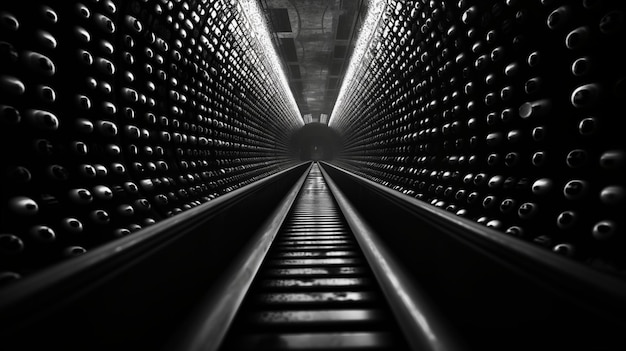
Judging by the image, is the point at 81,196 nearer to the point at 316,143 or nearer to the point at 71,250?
the point at 71,250

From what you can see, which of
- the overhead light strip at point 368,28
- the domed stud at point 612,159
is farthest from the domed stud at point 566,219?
the overhead light strip at point 368,28

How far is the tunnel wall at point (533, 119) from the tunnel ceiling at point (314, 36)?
4.23m

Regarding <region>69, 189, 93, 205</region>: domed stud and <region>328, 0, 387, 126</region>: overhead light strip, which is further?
<region>328, 0, 387, 126</region>: overhead light strip

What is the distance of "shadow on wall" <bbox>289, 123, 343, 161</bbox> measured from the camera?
27.3m

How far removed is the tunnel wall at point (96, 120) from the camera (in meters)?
1.50

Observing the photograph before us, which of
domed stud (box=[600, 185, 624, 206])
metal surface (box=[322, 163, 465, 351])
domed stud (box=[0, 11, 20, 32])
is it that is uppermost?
domed stud (box=[0, 11, 20, 32])

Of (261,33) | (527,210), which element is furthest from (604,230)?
(261,33)

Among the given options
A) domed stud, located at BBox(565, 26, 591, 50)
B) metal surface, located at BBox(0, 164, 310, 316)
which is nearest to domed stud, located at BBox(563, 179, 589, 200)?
domed stud, located at BBox(565, 26, 591, 50)

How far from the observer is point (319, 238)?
3.74 metres

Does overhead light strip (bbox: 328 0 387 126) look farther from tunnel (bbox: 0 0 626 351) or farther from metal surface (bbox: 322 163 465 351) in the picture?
metal surface (bbox: 322 163 465 351)

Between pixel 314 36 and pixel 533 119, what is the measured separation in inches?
305

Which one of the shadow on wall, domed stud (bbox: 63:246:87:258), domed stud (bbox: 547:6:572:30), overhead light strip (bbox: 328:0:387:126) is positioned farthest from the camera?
the shadow on wall

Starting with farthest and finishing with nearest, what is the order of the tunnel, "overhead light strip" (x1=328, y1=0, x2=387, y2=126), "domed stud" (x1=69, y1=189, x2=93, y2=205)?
"overhead light strip" (x1=328, y1=0, x2=387, y2=126), "domed stud" (x1=69, y1=189, x2=93, y2=205), the tunnel

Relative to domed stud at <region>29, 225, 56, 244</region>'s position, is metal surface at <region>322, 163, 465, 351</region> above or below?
below
